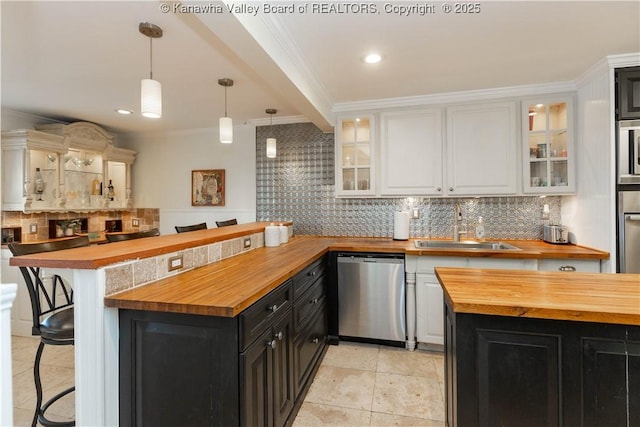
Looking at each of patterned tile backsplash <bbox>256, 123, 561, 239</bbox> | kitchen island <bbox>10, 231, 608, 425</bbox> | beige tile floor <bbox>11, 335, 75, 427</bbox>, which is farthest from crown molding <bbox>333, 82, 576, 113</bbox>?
beige tile floor <bbox>11, 335, 75, 427</bbox>

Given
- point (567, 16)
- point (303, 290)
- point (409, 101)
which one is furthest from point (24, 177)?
point (567, 16)

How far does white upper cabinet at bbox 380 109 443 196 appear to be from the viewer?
3244 millimetres

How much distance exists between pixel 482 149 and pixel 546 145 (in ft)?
1.78

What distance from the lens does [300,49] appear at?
226 cm

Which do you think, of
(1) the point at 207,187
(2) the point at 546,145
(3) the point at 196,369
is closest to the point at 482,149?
(2) the point at 546,145

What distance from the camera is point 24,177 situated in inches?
141

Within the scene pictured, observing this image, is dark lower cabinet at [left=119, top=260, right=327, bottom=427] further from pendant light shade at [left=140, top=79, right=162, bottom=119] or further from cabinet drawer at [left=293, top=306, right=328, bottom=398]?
pendant light shade at [left=140, top=79, right=162, bottom=119]

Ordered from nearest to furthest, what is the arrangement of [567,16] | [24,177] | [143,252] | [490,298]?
[490,298] → [143,252] → [567,16] → [24,177]

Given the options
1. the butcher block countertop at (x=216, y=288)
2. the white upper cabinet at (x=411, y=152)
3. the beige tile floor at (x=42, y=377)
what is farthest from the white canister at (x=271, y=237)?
the beige tile floor at (x=42, y=377)

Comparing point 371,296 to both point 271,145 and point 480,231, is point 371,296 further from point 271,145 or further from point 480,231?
point 271,145

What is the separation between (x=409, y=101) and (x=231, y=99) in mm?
1800

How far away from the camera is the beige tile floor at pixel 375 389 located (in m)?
2.05

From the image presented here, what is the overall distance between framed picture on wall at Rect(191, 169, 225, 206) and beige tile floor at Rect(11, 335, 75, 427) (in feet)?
7.13

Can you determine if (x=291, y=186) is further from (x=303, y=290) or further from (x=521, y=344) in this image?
(x=521, y=344)
